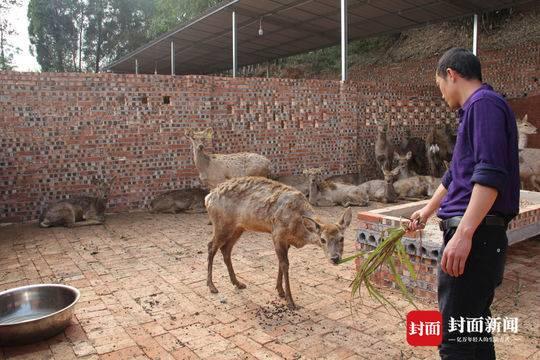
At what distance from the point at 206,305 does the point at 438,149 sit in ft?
34.2

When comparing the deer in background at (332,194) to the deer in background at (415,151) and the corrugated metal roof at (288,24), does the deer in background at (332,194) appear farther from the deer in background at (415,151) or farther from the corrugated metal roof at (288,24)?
the corrugated metal roof at (288,24)

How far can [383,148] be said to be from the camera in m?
12.3

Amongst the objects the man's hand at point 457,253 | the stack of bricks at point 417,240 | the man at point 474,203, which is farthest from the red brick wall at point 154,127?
the man's hand at point 457,253

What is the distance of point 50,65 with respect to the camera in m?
34.4

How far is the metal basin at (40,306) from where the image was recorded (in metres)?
3.74

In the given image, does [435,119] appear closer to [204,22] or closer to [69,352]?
[204,22]

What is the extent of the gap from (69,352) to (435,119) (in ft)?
45.0

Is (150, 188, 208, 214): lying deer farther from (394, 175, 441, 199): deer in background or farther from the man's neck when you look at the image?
the man's neck

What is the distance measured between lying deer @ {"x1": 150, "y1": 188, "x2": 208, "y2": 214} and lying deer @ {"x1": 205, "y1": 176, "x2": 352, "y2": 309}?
15.1 ft

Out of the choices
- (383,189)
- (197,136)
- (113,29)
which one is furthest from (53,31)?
(383,189)

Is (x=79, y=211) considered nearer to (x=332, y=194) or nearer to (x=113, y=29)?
(x=332, y=194)

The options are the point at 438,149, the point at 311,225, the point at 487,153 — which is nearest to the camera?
the point at 487,153

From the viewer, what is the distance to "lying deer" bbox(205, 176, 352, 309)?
4.27m

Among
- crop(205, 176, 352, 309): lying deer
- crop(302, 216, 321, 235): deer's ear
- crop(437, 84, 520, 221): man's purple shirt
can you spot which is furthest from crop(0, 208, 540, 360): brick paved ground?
crop(437, 84, 520, 221): man's purple shirt
